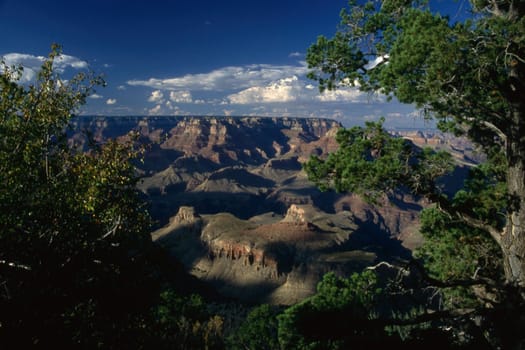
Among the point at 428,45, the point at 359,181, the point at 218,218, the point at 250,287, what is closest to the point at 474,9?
the point at 428,45

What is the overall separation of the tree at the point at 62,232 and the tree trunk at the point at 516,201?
40.1 ft

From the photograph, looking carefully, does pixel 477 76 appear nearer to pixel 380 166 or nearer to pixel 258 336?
pixel 380 166

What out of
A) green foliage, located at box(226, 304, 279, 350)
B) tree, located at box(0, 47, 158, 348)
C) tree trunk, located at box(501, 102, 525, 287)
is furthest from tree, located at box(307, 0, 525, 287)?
green foliage, located at box(226, 304, 279, 350)

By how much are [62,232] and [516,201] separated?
48.4ft

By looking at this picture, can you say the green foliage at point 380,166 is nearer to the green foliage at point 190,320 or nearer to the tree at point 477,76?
the tree at point 477,76

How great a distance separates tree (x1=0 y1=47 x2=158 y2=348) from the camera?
10.7 metres

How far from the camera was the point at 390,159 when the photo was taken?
12.1 meters

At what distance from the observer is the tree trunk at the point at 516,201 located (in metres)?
10.9

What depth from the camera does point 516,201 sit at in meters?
11.1

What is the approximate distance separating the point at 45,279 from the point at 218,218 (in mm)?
184982

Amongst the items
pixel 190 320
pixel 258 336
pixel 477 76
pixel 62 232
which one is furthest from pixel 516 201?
pixel 190 320

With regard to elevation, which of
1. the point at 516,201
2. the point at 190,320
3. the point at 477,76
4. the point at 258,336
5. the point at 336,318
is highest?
the point at 477,76

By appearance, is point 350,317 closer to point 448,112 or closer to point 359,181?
point 359,181

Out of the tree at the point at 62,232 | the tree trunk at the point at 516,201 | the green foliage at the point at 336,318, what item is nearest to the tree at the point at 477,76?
the tree trunk at the point at 516,201
